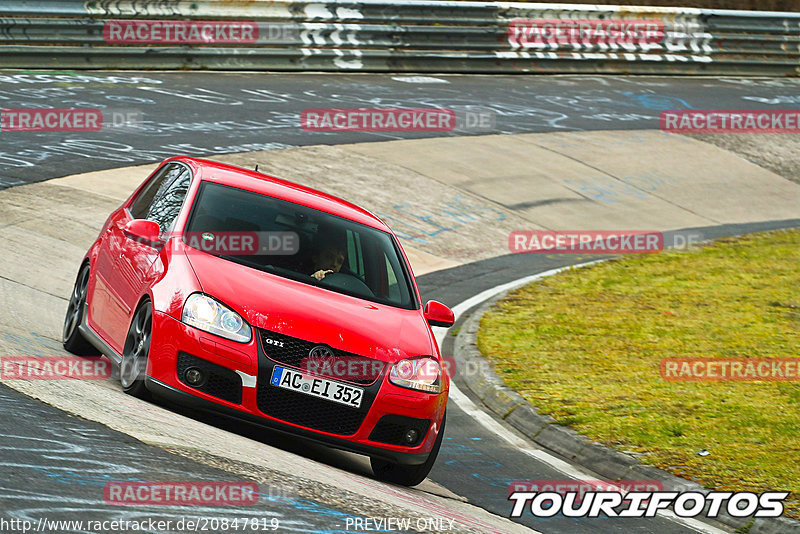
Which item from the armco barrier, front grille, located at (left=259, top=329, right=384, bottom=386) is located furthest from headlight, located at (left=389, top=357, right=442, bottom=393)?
the armco barrier

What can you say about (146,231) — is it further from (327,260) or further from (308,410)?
(308,410)

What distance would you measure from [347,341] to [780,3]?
1222 inches

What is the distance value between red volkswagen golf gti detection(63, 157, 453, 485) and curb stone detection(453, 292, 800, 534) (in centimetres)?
159

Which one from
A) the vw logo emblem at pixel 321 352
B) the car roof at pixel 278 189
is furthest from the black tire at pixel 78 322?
the vw logo emblem at pixel 321 352

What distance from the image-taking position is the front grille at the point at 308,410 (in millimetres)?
6516

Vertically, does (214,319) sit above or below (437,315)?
above

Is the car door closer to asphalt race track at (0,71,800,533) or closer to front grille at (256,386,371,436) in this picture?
asphalt race track at (0,71,800,533)

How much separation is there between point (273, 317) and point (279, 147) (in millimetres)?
11272

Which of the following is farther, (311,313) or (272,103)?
(272,103)

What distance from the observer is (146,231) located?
7426 mm

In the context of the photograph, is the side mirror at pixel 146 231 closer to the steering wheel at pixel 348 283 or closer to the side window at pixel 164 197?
the side window at pixel 164 197

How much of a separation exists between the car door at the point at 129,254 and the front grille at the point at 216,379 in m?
0.85

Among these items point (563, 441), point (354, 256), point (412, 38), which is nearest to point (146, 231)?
point (354, 256)

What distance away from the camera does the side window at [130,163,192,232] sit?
7863 millimetres
